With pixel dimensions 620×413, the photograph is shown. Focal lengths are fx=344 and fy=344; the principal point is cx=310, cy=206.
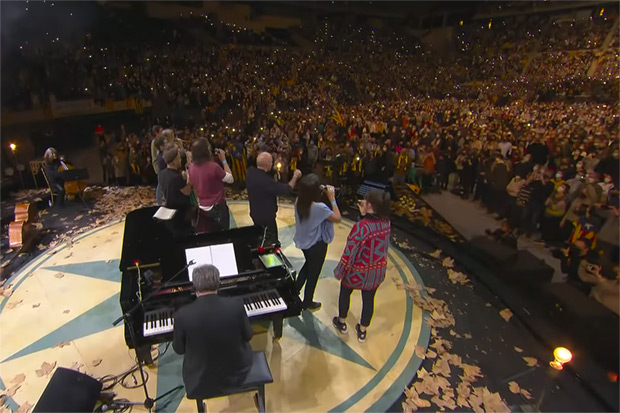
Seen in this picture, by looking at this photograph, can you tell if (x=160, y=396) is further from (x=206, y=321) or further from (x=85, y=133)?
(x=85, y=133)

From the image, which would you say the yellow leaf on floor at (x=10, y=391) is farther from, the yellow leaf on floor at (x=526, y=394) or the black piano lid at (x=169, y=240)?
the yellow leaf on floor at (x=526, y=394)

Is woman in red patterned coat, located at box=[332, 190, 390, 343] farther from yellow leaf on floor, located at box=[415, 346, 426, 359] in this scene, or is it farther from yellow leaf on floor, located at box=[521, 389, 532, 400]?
yellow leaf on floor, located at box=[521, 389, 532, 400]

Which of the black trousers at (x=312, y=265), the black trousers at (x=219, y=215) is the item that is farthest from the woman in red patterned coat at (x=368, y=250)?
the black trousers at (x=219, y=215)

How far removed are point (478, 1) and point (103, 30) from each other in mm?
6781

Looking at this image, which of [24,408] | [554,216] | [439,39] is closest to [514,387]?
[554,216]

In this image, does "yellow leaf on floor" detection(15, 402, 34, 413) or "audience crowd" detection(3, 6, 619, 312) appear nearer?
"yellow leaf on floor" detection(15, 402, 34, 413)

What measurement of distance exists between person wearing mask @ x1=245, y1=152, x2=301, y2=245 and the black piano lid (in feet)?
1.22

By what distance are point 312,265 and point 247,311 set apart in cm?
96

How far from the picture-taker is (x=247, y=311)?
3021mm

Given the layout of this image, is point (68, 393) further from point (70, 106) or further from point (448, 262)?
point (70, 106)

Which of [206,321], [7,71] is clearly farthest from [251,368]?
[7,71]

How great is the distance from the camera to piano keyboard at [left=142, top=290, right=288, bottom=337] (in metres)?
2.79

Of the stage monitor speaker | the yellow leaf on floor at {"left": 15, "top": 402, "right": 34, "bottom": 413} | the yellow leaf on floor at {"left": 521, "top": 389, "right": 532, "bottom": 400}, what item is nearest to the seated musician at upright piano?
the yellow leaf on floor at {"left": 15, "top": 402, "right": 34, "bottom": 413}

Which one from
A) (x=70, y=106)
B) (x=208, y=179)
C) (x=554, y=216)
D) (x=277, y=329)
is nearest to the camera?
(x=277, y=329)
